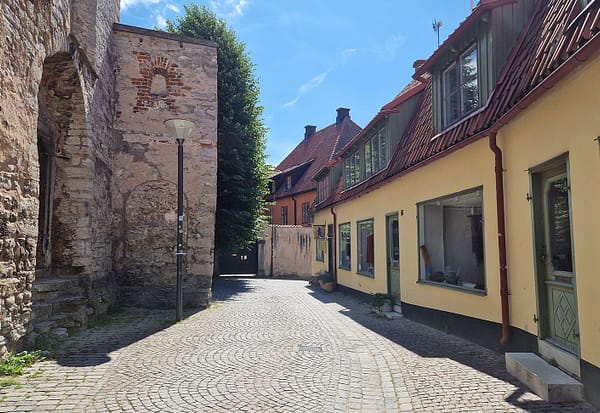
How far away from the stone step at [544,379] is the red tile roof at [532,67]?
2.77 m

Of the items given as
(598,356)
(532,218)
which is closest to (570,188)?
(532,218)

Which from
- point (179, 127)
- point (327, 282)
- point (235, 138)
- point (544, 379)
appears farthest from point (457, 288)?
point (235, 138)

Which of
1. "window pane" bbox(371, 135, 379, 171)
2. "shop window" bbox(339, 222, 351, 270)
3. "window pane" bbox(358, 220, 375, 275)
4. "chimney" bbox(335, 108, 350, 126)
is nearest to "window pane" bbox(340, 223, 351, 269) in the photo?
"shop window" bbox(339, 222, 351, 270)

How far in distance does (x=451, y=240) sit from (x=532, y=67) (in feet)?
13.3

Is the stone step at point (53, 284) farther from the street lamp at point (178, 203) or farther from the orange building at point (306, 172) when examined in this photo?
the orange building at point (306, 172)

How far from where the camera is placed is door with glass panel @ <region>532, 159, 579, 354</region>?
4.77 m

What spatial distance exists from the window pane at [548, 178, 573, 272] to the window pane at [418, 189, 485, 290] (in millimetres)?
2494

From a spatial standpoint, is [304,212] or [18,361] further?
[304,212]

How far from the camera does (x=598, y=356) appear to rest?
3.99 m

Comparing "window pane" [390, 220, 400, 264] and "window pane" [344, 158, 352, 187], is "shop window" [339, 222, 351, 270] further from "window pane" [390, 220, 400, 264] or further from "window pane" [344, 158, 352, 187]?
"window pane" [390, 220, 400, 264]

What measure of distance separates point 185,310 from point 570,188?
8142 millimetres

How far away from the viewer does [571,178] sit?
14.7 ft

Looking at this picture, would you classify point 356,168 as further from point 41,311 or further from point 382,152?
point 41,311

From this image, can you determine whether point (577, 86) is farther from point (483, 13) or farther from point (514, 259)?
point (483, 13)
